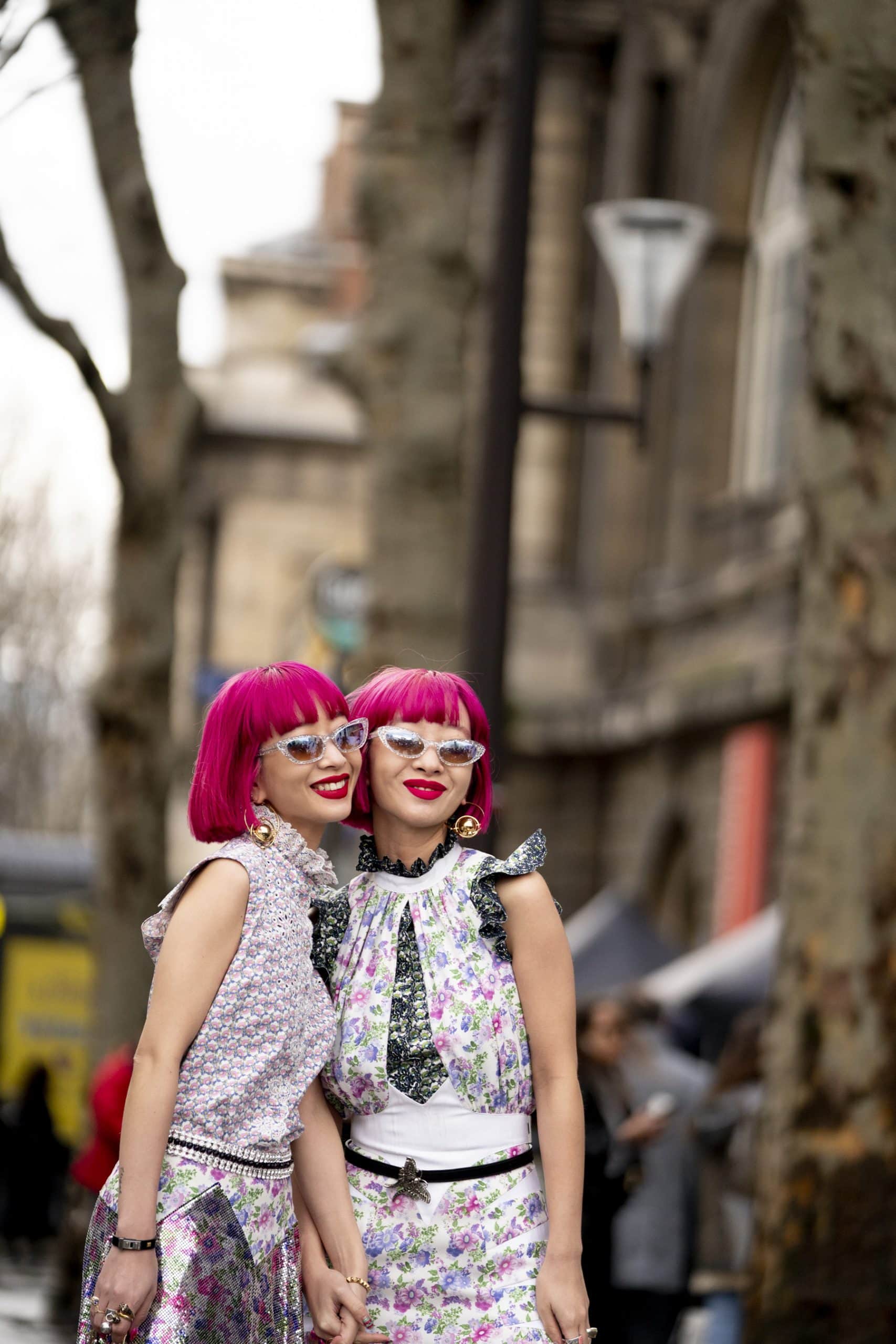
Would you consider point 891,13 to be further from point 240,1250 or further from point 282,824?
point 240,1250

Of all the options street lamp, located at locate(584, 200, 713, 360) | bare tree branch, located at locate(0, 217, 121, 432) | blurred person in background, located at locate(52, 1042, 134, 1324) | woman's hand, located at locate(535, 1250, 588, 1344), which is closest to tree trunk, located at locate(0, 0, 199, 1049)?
bare tree branch, located at locate(0, 217, 121, 432)

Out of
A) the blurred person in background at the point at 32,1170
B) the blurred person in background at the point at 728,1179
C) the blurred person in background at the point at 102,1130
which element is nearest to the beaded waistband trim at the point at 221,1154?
the blurred person in background at the point at 102,1130

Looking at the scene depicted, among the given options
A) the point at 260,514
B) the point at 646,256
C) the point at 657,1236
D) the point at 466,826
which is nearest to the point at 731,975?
the point at 646,256

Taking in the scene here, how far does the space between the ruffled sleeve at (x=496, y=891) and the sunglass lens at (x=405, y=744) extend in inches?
8.4

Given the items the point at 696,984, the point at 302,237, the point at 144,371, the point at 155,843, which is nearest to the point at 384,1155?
the point at 144,371

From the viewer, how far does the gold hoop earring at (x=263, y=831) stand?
3824mm

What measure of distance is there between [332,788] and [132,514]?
23.3 ft

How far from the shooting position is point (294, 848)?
12.7 ft

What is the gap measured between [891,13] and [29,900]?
16553 mm

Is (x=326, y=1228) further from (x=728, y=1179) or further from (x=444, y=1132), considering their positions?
(x=728, y=1179)

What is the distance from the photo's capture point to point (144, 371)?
10.5m

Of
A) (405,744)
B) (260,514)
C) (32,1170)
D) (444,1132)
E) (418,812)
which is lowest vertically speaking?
(32,1170)

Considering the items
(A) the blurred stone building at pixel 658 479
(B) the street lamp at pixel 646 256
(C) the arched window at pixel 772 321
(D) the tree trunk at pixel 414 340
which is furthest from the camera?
(C) the arched window at pixel 772 321

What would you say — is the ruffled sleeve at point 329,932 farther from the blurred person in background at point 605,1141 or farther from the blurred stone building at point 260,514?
the blurred stone building at point 260,514
